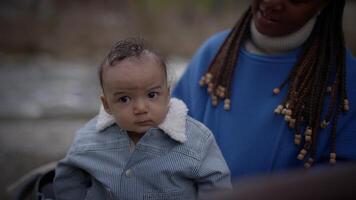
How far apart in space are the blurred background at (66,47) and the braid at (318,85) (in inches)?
116

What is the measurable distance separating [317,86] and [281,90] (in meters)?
0.17

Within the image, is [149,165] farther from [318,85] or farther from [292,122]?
[318,85]

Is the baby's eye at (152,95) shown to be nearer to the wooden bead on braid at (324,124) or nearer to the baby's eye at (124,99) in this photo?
the baby's eye at (124,99)

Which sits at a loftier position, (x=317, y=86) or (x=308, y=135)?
(x=317, y=86)

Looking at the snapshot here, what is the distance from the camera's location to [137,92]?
1708 millimetres

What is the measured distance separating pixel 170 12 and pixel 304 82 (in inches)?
293

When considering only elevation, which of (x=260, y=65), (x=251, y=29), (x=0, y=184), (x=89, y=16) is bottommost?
(x=0, y=184)

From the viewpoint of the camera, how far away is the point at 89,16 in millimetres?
9008

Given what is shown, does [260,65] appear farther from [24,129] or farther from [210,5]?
[210,5]

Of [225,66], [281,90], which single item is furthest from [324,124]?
[225,66]

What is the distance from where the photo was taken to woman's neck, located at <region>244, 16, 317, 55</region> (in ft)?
6.82

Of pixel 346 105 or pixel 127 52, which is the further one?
pixel 346 105

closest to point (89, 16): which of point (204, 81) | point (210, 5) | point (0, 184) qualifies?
point (210, 5)

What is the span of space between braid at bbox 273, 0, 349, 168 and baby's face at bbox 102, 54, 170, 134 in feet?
1.94
